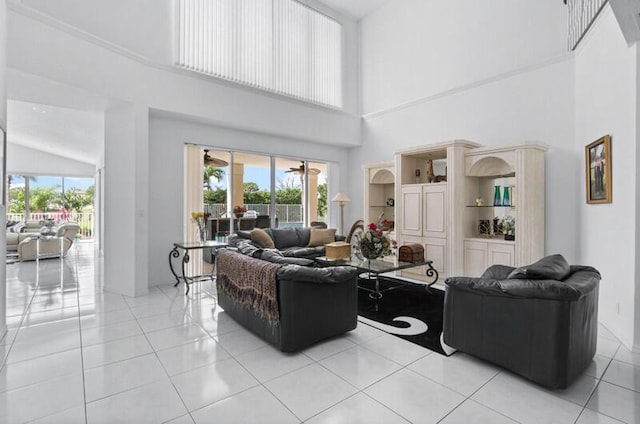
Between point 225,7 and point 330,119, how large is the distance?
2.93 metres

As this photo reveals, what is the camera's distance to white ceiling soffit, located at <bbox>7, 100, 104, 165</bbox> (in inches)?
234

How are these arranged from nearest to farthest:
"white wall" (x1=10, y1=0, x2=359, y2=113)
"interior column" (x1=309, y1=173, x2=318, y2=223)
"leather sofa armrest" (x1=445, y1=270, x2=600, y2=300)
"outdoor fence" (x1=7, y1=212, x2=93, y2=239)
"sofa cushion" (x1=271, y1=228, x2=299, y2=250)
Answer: "leather sofa armrest" (x1=445, y1=270, x2=600, y2=300) → "white wall" (x1=10, y1=0, x2=359, y2=113) → "sofa cushion" (x1=271, y1=228, x2=299, y2=250) → "interior column" (x1=309, y1=173, x2=318, y2=223) → "outdoor fence" (x1=7, y1=212, x2=93, y2=239)

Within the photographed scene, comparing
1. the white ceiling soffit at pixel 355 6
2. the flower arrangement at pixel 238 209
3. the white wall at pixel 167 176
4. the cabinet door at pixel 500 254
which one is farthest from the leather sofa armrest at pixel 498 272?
the white ceiling soffit at pixel 355 6

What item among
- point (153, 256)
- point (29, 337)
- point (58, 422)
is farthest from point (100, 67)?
point (58, 422)

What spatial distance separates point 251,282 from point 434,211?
3.52m

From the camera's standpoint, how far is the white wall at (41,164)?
10.6 m

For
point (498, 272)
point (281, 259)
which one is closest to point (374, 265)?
point (498, 272)

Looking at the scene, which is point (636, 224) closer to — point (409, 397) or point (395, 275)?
point (409, 397)

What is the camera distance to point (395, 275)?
592 centimetres

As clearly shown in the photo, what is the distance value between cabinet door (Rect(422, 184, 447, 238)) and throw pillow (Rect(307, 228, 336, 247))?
83.0 inches

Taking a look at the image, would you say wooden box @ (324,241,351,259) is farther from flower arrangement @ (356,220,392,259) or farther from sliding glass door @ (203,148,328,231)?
sliding glass door @ (203,148,328,231)

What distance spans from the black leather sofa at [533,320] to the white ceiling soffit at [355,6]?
6996 mm

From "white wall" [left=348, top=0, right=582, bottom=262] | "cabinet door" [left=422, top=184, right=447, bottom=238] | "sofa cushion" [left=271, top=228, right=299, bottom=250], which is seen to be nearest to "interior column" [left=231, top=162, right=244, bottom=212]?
"sofa cushion" [left=271, top=228, right=299, bottom=250]

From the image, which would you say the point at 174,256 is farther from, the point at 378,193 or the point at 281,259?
the point at 378,193
